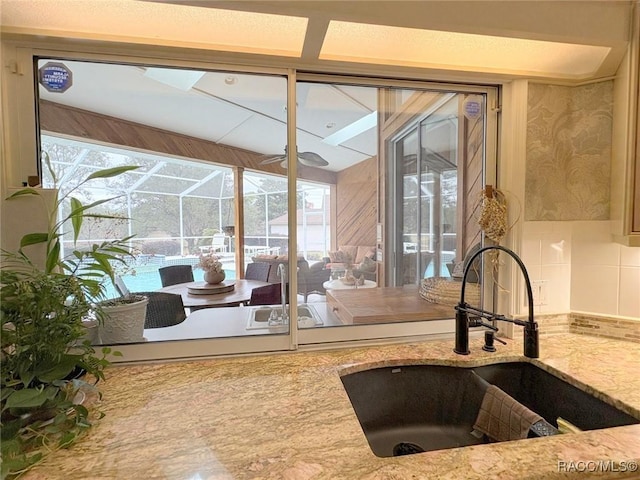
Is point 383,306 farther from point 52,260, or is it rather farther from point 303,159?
point 52,260

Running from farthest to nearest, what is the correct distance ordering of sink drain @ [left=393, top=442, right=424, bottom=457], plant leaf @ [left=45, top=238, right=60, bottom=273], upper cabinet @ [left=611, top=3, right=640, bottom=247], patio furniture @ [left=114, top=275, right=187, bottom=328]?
patio furniture @ [left=114, top=275, right=187, bottom=328]
upper cabinet @ [left=611, top=3, right=640, bottom=247]
sink drain @ [left=393, top=442, right=424, bottom=457]
plant leaf @ [left=45, top=238, right=60, bottom=273]

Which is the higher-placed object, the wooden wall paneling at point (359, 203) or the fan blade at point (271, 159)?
the fan blade at point (271, 159)

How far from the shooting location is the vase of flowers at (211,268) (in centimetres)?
150

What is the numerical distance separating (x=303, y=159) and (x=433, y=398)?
3.72 feet

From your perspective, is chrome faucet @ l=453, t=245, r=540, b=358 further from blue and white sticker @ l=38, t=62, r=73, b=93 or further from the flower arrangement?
blue and white sticker @ l=38, t=62, r=73, b=93

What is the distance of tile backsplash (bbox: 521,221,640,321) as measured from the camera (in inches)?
55.2

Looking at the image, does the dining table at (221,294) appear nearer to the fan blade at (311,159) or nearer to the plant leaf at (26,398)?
the fan blade at (311,159)

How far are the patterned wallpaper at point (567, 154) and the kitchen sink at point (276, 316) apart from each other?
1021 millimetres

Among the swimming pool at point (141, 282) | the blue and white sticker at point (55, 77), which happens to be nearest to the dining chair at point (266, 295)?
the swimming pool at point (141, 282)

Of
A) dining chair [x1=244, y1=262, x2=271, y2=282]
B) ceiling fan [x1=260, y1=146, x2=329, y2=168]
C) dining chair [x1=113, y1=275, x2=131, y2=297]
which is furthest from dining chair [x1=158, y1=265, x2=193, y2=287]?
ceiling fan [x1=260, y1=146, x2=329, y2=168]

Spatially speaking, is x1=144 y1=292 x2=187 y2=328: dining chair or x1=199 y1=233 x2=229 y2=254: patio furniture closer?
x1=144 y1=292 x2=187 y2=328: dining chair

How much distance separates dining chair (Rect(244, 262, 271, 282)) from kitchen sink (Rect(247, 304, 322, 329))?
0.46 ft

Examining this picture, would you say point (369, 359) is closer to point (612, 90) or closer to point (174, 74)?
point (174, 74)

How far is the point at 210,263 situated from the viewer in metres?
1.52
